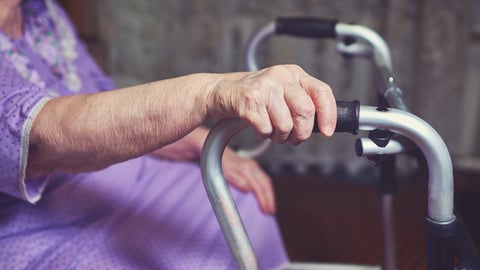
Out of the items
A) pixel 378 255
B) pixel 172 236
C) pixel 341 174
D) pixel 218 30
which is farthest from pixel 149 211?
pixel 341 174

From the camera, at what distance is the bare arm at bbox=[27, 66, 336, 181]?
0.52 m

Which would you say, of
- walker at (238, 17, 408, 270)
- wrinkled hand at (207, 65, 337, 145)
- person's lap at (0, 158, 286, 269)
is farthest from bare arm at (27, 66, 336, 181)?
walker at (238, 17, 408, 270)

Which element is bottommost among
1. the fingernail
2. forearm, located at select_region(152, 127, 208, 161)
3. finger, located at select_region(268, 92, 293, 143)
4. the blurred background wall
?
the blurred background wall

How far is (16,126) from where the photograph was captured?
617mm

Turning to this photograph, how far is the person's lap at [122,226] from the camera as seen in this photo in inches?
29.3

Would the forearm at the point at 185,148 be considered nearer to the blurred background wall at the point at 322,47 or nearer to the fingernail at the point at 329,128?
the fingernail at the point at 329,128

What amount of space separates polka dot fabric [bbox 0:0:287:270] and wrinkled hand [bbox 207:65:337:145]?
273mm

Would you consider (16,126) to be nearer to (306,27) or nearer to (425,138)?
(425,138)

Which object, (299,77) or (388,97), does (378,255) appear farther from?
(299,77)

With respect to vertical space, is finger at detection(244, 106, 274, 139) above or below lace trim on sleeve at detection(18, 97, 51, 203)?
above

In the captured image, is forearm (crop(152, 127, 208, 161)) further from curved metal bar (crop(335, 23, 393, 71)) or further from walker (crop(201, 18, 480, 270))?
walker (crop(201, 18, 480, 270))

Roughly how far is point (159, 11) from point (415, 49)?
1.24 meters

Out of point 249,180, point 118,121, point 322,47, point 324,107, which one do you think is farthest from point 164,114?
point 322,47

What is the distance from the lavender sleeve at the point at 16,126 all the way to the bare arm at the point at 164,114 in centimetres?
1
